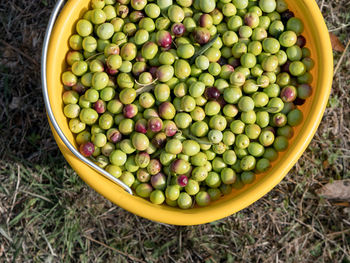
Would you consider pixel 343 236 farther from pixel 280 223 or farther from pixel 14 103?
pixel 14 103

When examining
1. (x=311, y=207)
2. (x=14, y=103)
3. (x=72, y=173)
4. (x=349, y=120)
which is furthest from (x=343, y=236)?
(x=14, y=103)

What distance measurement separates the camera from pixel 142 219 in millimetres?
3613

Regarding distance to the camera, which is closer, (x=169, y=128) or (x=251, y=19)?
(x=169, y=128)

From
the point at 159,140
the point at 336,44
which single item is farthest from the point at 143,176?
the point at 336,44

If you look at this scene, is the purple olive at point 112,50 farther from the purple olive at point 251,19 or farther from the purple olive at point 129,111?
the purple olive at point 251,19

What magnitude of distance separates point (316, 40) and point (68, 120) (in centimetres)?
197

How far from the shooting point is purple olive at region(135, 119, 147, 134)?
9.37ft

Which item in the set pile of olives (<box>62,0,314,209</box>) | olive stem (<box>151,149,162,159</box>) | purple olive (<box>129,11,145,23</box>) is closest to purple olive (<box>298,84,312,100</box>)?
pile of olives (<box>62,0,314,209</box>)

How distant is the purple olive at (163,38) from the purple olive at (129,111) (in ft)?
1.67

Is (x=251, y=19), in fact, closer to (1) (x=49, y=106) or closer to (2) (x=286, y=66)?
(2) (x=286, y=66)

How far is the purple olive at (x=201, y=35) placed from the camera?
2.89 meters

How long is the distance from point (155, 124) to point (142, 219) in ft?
3.93

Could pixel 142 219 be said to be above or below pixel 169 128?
below

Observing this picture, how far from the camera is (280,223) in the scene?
3584 mm
